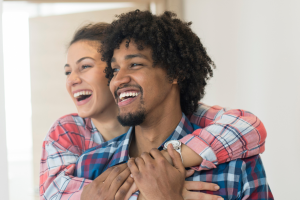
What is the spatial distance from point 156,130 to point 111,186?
372mm

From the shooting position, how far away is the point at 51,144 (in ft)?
5.25

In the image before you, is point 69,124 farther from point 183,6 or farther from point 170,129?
point 183,6

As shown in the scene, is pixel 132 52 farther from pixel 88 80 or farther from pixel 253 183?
pixel 253 183

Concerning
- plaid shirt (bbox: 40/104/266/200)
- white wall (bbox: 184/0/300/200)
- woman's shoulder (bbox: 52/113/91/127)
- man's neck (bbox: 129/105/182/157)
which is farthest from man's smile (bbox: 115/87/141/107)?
white wall (bbox: 184/0/300/200)

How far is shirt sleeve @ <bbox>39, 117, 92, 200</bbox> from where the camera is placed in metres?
1.32

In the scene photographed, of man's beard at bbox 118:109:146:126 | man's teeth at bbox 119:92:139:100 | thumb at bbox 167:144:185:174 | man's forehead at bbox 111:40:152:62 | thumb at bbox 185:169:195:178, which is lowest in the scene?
thumb at bbox 185:169:195:178

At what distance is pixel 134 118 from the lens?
133 centimetres

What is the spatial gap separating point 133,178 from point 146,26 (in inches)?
26.7

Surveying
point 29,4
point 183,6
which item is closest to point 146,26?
point 183,6

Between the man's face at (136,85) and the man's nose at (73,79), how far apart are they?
0.33 metres

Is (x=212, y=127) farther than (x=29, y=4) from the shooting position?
No

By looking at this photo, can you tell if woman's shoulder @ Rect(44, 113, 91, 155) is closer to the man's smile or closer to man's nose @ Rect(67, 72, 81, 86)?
man's nose @ Rect(67, 72, 81, 86)

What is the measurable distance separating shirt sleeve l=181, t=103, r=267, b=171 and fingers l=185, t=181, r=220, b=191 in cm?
6

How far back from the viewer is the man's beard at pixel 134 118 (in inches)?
52.2
